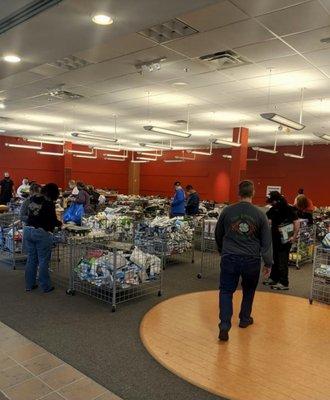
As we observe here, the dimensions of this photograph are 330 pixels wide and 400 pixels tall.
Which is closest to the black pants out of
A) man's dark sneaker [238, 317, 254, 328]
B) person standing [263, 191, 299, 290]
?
person standing [263, 191, 299, 290]

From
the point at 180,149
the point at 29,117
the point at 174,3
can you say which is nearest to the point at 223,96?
the point at 174,3

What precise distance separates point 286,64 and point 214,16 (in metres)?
1.92

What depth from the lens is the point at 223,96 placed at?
7.34 metres

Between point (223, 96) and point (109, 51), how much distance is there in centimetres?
306

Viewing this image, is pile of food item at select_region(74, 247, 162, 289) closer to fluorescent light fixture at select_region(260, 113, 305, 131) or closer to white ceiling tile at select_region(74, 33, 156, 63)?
white ceiling tile at select_region(74, 33, 156, 63)

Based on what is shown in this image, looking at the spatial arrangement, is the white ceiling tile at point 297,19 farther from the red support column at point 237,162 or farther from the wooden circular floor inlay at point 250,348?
the red support column at point 237,162

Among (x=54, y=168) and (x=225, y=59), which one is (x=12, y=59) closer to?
(x=225, y=59)

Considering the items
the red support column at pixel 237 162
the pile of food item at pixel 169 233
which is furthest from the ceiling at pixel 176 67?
the pile of food item at pixel 169 233

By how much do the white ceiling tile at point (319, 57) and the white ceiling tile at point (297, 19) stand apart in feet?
2.66

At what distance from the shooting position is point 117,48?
16.1 feet

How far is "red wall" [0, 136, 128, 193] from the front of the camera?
621 inches

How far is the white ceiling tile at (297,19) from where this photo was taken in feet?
11.8

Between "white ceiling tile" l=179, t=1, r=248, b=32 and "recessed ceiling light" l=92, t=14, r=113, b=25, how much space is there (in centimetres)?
93

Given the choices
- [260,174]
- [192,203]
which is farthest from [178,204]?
[260,174]
